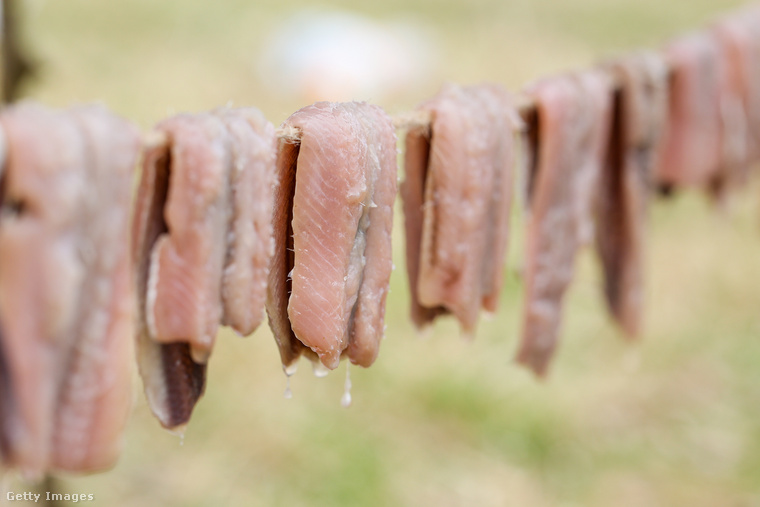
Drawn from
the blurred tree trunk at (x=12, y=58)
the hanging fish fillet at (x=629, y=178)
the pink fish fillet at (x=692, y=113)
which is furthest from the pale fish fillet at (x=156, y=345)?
the pink fish fillet at (x=692, y=113)

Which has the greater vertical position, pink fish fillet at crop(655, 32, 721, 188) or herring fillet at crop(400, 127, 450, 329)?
pink fish fillet at crop(655, 32, 721, 188)

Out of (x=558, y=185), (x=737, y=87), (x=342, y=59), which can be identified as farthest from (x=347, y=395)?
(x=342, y=59)

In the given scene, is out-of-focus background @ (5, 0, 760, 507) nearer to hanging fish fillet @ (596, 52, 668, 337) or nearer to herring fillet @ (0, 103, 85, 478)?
hanging fish fillet @ (596, 52, 668, 337)

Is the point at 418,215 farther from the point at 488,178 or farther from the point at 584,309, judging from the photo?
the point at 584,309

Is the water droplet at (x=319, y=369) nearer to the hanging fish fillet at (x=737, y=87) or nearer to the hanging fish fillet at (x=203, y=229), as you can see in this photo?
the hanging fish fillet at (x=203, y=229)

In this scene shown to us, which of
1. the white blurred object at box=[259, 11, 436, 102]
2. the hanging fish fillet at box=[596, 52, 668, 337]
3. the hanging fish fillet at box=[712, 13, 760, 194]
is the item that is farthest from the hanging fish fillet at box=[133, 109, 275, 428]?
the white blurred object at box=[259, 11, 436, 102]

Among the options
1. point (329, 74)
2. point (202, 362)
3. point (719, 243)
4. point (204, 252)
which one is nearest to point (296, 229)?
point (204, 252)

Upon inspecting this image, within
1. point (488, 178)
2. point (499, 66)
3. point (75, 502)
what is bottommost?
point (75, 502)
